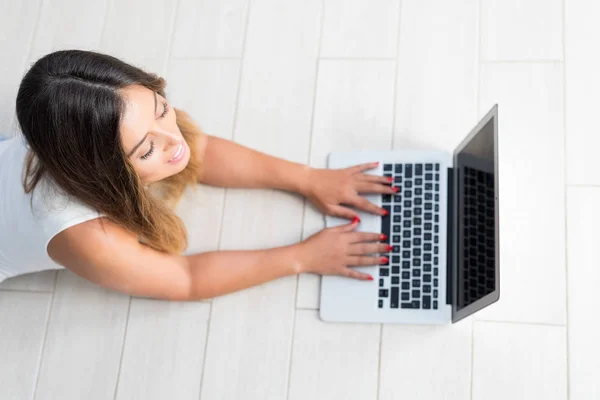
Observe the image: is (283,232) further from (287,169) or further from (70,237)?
(70,237)

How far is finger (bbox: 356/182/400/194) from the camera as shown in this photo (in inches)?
57.7

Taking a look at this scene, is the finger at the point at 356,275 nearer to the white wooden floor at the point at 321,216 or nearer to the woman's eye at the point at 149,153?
the white wooden floor at the point at 321,216

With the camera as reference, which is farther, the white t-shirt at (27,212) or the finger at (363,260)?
the finger at (363,260)

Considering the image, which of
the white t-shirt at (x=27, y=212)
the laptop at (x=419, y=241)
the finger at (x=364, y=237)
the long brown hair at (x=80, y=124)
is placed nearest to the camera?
the long brown hair at (x=80, y=124)

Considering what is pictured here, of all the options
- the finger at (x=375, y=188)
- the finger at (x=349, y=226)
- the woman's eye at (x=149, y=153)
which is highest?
the finger at (x=375, y=188)

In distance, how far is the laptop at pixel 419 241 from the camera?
1.34m

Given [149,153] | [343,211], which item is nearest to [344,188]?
[343,211]

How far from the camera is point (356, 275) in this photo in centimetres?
143

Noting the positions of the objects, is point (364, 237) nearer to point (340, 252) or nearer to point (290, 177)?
point (340, 252)

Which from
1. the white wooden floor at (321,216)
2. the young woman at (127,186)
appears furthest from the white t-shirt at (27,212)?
the white wooden floor at (321,216)

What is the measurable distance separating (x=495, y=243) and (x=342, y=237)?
1.28 feet

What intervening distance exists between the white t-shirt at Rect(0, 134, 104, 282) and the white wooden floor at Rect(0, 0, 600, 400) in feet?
0.88

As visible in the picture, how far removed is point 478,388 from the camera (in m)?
1.38

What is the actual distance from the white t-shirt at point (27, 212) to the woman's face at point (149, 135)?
14 centimetres
